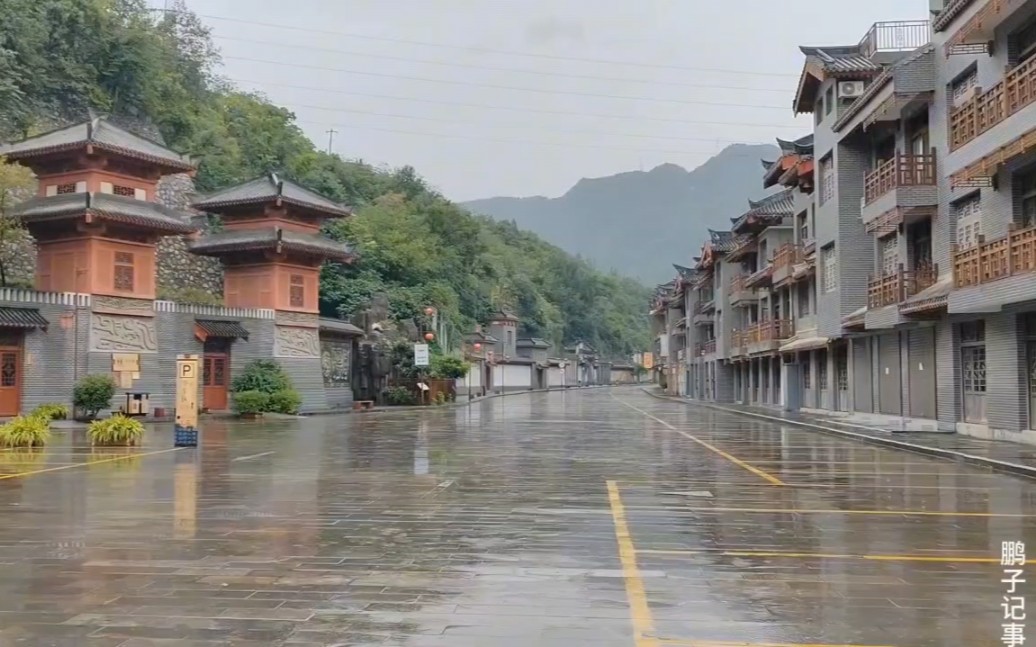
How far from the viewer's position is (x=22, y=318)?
30.3m

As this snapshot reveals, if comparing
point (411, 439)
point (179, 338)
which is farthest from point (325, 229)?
point (411, 439)

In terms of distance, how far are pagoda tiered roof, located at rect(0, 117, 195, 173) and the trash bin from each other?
8834 mm

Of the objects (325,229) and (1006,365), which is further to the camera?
(325,229)

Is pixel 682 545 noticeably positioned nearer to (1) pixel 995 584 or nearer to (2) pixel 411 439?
(1) pixel 995 584

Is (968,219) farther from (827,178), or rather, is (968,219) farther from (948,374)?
(827,178)

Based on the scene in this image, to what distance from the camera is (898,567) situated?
770 centimetres

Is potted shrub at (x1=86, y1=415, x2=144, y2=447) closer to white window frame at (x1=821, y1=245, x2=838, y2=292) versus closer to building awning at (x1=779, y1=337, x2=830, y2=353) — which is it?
white window frame at (x1=821, y1=245, x2=838, y2=292)

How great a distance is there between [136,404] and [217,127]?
123 feet

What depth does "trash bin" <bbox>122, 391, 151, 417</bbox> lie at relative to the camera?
32344mm

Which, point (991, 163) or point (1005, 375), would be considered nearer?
point (991, 163)

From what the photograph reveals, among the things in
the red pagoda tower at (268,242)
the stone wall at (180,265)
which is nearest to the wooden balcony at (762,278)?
the red pagoda tower at (268,242)

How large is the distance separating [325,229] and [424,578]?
5619cm

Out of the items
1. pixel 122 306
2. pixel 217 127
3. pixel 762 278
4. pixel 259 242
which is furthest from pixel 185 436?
pixel 217 127

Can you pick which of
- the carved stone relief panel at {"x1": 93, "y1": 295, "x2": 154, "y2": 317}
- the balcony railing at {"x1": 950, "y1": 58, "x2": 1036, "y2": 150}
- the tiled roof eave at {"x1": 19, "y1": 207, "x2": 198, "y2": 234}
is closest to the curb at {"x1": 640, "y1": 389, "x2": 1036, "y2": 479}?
the balcony railing at {"x1": 950, "y1": 58, "x2": 1036, "y2": 150}
